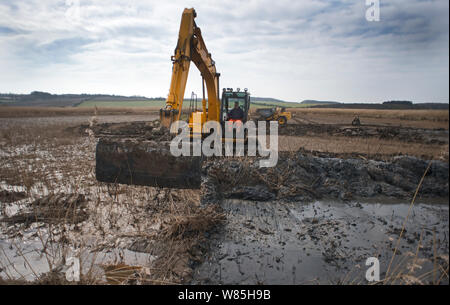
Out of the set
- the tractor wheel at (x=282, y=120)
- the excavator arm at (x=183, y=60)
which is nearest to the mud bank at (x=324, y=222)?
the excavator arm at (x=183, y=60)

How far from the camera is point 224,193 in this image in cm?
531

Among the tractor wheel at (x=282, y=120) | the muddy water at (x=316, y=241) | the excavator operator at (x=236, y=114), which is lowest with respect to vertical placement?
the muddy water at (x=316, y=241)

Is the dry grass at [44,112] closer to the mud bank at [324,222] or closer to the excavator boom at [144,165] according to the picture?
the excavator boom at [144,165]

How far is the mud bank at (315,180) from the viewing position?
5.28 meters

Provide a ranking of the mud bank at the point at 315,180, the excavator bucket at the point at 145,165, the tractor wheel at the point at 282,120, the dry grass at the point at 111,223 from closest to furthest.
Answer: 1. the dry grass at the point at 111,223
2. the excavator bucket at the point at 145,165
3. the mud bank at the point at 315,180
4. the tractor wheel at the point at 282,120

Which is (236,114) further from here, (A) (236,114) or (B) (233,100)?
(B) (233,100)

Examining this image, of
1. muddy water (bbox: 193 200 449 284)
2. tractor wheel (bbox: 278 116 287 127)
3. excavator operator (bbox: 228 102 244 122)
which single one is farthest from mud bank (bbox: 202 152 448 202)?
tractor wheel (bbox: 278 116 287 127)

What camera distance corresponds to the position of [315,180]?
19.0ft

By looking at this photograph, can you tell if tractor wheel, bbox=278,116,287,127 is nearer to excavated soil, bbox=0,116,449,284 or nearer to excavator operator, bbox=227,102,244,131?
excavator operator, bbox=227,102,244,131

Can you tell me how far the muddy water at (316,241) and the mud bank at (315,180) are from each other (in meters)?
0.33

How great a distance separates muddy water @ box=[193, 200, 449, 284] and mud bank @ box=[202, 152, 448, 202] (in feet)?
1.08
